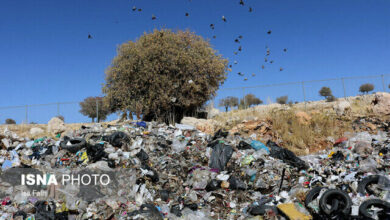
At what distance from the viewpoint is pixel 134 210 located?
16.0 feet

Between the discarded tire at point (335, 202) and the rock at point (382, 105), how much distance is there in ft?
24.2

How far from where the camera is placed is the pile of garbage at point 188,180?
4.77 metres

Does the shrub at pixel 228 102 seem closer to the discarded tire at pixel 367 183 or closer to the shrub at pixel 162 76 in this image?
the shrub at pixel 162 76

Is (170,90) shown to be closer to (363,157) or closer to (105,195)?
(105,195)

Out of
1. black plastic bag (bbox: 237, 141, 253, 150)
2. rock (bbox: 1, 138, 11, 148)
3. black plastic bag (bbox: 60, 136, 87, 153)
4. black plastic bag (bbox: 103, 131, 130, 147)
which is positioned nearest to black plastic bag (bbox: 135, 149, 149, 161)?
black plastic bag (bbox: 103, 131, 130, 147)

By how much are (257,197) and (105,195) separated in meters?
2.88

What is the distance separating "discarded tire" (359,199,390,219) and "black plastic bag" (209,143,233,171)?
273cm

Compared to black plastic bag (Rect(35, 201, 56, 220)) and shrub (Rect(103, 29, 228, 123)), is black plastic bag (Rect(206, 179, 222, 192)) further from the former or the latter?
shrub (Rect(103, 29, 228, 123))

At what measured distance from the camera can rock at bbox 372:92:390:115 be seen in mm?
10352

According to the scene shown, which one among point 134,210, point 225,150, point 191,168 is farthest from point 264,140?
point 134,210

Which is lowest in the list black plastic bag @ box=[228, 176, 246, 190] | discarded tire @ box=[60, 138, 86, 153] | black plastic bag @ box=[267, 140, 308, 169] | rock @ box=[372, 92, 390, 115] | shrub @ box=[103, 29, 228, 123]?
black plastic bag @ box=[228, 176, 246, 190]

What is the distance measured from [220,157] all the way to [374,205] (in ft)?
9.76

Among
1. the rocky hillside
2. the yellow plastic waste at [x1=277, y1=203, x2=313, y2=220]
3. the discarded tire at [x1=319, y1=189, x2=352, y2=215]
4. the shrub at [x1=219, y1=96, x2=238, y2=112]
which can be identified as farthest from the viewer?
the shrub at [x1=219, y1=96, x2=238, y2=112]

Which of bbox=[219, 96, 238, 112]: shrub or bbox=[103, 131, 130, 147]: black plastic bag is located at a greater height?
bbox=[219, 96, 238, 112]: shrub
